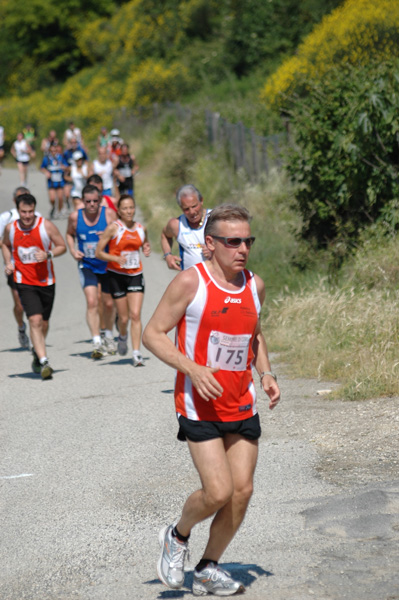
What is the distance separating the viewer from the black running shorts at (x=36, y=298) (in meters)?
10.6

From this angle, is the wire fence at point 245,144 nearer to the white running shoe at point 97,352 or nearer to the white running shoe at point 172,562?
the white running shoe at point 97,352

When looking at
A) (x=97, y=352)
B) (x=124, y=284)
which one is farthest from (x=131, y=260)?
(x=97, y=352)

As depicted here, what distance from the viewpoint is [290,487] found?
6.34 m

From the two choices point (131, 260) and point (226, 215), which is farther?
point (131, 260)

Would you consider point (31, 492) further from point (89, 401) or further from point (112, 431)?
point (89, 401)

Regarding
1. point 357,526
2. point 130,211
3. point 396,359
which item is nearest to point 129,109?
point 130,211

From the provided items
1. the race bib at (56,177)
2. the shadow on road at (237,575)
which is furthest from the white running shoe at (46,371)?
the race bib at (56,177)

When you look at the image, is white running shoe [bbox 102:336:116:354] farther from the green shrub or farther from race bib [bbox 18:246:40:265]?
the green shrub

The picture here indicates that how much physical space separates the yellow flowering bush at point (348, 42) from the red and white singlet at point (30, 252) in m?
12.3

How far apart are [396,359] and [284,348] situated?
2.31 m

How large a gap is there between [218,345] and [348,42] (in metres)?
20.1

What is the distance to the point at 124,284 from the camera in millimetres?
11258

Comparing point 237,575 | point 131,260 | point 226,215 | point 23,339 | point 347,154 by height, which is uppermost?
point 226,215

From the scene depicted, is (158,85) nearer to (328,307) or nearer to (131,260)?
(131,260)
